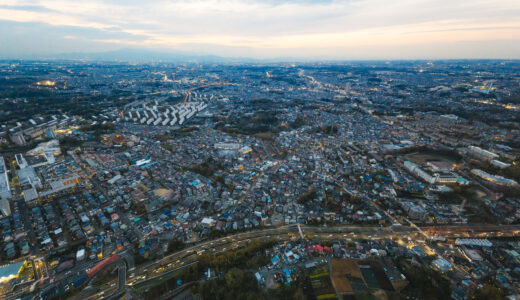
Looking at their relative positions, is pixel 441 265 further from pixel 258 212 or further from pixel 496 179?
pixel 496 179

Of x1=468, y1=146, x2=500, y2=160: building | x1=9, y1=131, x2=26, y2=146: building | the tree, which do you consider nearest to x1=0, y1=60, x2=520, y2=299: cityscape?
the tree

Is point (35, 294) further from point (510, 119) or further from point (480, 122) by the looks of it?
point (510, 119)

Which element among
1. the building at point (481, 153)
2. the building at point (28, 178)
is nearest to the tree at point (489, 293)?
the building at point (481, 153)

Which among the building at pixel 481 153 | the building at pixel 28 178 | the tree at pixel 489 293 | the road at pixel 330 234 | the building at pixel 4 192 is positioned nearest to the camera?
the tree at pixel 489 293

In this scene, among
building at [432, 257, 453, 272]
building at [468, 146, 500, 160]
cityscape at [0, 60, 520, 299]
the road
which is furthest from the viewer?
building at [468, 146, 500, 160]

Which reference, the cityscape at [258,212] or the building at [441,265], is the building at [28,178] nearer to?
the cityscape at [258,212]

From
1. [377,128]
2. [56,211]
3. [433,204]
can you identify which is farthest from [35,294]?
[377,128]

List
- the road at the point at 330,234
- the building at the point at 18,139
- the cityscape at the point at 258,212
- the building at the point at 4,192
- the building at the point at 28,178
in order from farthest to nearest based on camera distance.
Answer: the building at the point at 18,139, the building at the point at 28,178, the building at the point at 4,192, the road at the point at 330,234, the cityscape at the point at 258,212

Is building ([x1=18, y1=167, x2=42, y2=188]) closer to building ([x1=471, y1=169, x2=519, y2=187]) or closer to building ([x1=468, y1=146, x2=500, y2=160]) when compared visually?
building ([x1=471, y1=169, x2=519, y2=187])

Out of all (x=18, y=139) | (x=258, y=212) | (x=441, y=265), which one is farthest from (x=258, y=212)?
(x=18, y=139)

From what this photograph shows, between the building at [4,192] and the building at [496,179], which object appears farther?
the building at [496,179]

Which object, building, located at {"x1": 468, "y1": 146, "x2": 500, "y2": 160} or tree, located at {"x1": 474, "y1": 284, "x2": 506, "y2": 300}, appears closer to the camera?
tree, located at {"x1": 474, "y1": 284, "x2": 506, "y2": 300}
